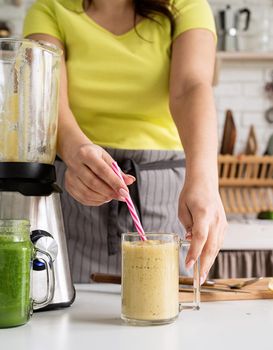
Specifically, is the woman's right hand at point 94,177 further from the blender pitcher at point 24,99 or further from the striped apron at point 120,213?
the striped apron at point 120,213

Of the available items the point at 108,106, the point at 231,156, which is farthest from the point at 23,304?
the point at 231,156

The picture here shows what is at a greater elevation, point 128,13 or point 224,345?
point 128,13

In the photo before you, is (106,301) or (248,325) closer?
(248,325)

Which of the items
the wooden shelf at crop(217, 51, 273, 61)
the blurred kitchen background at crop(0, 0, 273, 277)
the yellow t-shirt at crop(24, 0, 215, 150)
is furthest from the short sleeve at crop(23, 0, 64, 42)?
the wooden shelf at crop(217, 51, 273, 61)

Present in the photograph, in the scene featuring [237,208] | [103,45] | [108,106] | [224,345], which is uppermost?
[103,45]

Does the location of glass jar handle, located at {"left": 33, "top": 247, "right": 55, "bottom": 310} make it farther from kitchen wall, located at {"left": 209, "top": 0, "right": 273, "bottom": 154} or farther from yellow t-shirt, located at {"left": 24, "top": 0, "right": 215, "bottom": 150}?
kitchen wall, located at {"left": 209, "top": 0, "right": 273, "bottom": 154}

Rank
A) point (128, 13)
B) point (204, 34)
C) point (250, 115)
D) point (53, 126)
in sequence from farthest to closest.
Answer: point (250, 115), point (128, 13), point (204, 34), point (53, 126)

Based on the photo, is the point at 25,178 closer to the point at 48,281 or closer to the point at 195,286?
the point at 48,281

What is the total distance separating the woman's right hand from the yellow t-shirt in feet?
1.29

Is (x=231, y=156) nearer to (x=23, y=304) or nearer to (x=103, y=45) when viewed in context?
(x=103, y=45)

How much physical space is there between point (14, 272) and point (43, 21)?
75 cm

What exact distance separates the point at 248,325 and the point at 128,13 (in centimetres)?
81

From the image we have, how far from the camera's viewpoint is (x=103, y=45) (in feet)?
4.57

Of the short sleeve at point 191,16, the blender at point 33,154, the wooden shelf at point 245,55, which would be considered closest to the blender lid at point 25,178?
the blender at point 33,154
